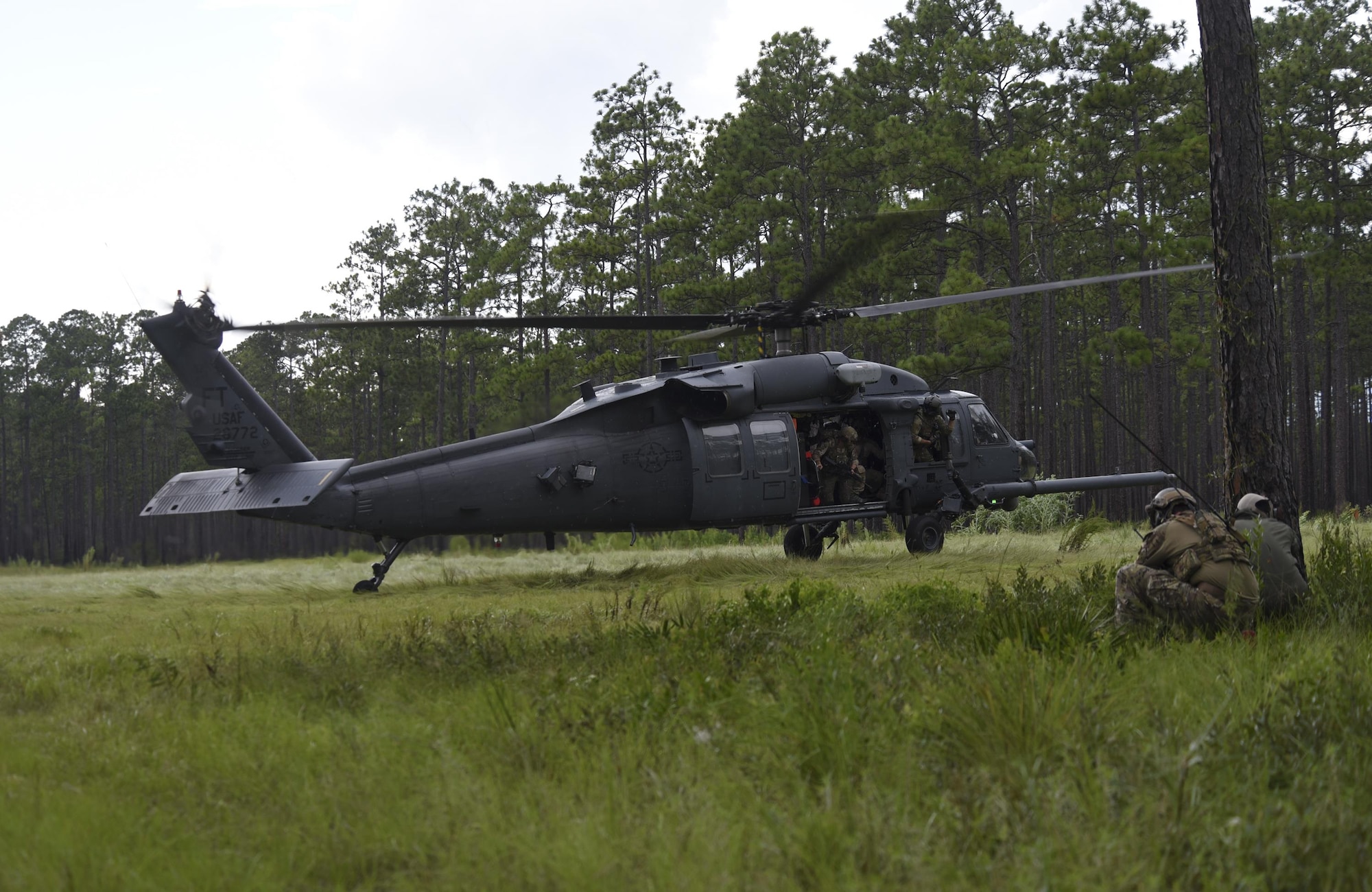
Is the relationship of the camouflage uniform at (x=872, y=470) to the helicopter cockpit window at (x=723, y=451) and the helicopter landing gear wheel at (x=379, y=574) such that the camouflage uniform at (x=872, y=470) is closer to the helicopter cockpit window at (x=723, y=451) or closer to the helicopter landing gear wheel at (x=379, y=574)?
the helicopter cockpit window at (x=723, y=451)

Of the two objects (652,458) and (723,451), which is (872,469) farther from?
(652,458)

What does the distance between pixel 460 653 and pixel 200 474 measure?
23.4ft

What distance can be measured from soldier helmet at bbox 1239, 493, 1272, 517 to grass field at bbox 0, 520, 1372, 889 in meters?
0.66

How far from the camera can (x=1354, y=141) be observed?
30.7 m

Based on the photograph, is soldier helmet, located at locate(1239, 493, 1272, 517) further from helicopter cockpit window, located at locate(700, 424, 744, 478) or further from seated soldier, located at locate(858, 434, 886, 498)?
seated soldier, located at locate(858, 434, 886, 498)

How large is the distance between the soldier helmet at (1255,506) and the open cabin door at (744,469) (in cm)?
710

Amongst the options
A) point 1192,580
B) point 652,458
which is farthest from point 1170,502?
point 652,458

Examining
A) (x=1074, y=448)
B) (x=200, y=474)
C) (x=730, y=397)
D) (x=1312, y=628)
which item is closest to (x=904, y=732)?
(x=1312, y=628)

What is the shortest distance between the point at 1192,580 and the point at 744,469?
7528 mm

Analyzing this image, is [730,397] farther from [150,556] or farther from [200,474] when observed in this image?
[150,556]

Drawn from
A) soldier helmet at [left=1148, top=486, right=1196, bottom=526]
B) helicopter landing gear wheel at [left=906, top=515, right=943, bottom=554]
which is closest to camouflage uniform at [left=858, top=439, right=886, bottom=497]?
helicopter landing gear wheel at [left=906, top=515, right=943, bottom=554]

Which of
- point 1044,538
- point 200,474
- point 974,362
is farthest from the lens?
point 974,362

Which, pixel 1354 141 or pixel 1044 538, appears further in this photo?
pixel 1354 141

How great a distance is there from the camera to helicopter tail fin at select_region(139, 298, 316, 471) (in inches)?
459
